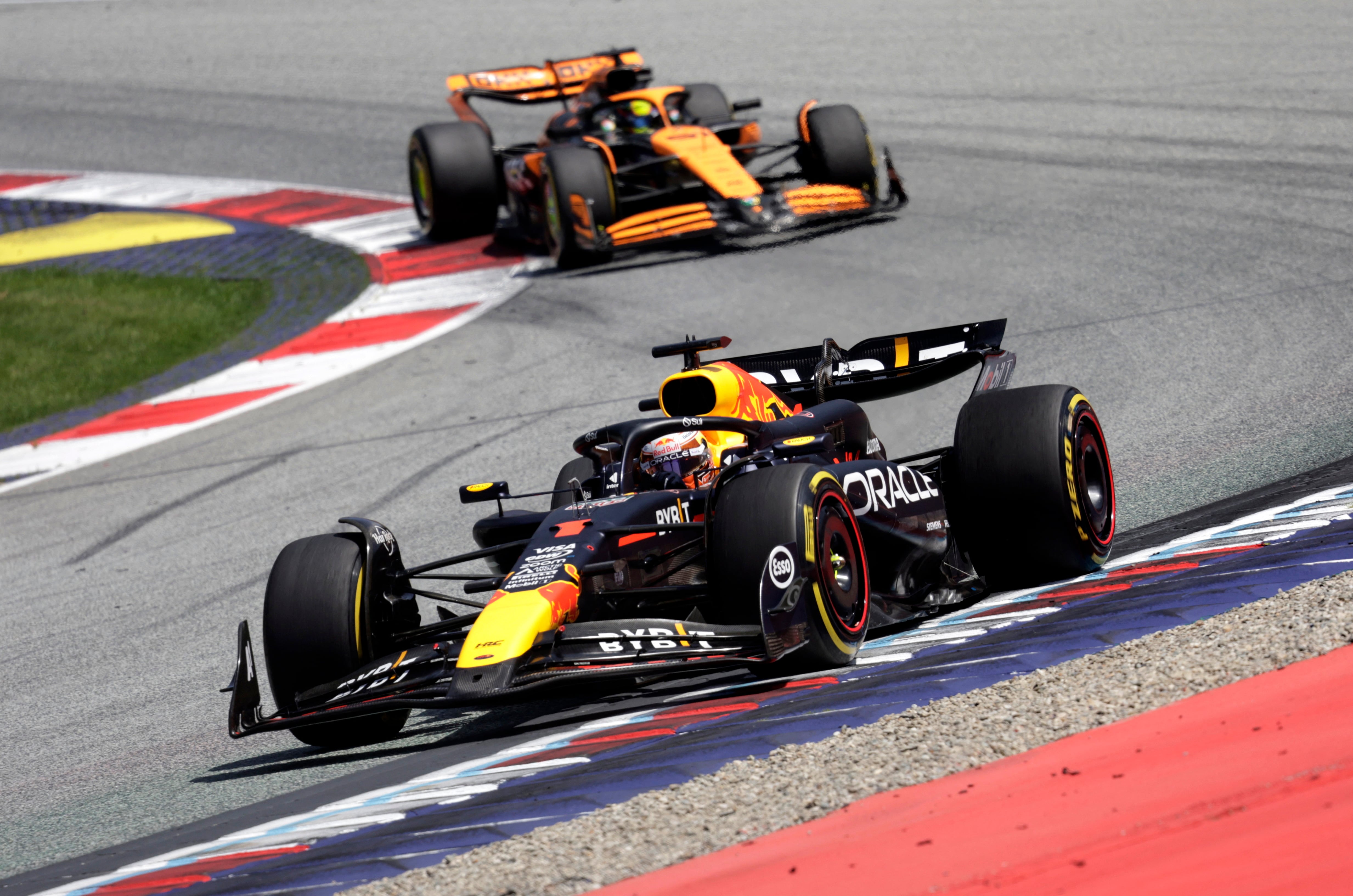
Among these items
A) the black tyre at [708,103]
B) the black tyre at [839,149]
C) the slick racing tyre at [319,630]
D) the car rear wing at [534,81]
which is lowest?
the slick racing tyre at [319,630]

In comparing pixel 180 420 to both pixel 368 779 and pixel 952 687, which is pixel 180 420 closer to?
pixel 368 779

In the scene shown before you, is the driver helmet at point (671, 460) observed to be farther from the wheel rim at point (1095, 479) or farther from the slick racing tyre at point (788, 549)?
the wheel rim at point (1095, 479)

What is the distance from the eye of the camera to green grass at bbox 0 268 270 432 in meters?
12.1

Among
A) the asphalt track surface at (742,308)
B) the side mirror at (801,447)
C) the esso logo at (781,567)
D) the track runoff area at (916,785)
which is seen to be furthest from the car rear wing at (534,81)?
the esso logo at (781,567)

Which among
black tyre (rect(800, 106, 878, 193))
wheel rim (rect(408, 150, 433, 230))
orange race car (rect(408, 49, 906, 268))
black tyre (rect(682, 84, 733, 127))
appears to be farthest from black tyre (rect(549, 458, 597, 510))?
black tyre (rect(682, 84, 733, 127))

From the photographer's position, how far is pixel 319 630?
5773mm

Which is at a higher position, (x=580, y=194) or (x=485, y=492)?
(x=580, y=194)

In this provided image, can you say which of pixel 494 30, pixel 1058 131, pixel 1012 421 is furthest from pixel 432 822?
pixel 494 30

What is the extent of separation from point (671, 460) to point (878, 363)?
1.65 m

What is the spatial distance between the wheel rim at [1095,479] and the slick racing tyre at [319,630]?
2741 mm

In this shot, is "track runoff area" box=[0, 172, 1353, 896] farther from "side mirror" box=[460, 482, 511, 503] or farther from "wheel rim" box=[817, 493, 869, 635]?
"side mirror" box=[460, 482, 511, 503]

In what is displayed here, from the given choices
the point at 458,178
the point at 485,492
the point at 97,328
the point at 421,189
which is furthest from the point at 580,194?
the point at 485,492

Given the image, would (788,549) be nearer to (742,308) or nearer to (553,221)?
(742,308)

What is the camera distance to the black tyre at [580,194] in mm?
13117
